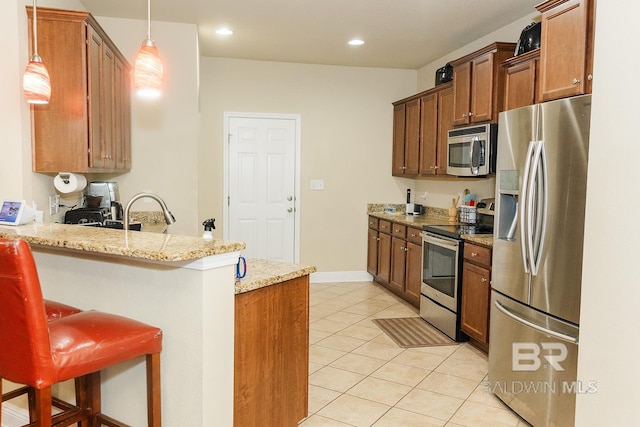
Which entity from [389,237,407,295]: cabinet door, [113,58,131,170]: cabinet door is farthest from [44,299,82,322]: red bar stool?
[389,237,407,295]: cabinet door

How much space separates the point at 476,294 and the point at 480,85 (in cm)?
180

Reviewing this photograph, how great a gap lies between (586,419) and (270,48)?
467 centimetres

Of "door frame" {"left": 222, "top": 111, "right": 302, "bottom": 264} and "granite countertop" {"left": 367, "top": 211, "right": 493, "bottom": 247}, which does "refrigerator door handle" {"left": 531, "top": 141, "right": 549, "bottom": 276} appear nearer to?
"granite countertop" {"left": 367, "top": 211, "right": 493, "bottom": 247}

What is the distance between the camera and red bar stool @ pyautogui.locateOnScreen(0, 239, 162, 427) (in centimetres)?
153

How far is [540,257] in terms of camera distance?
2.63 metres

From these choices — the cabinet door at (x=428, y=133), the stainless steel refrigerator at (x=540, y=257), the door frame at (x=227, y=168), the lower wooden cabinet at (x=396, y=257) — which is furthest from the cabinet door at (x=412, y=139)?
the stainless steel refrigerator at (x=540, y=257)

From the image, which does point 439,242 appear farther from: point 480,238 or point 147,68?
point 147,68

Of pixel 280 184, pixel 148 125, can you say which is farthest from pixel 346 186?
pixel 148 125

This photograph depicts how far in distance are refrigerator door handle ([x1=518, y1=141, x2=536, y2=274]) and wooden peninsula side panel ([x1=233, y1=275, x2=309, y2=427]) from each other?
4.19 ft

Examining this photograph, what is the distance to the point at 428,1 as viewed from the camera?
3.87 meters

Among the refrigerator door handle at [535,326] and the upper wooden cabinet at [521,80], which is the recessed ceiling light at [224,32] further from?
the refrigerator door handle at [535,326]

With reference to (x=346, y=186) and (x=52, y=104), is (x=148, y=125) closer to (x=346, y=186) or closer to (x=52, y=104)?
(x=52, y=104)

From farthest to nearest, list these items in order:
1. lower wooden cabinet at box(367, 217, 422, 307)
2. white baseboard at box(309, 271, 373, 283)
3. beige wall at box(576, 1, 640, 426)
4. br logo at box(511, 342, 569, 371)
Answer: white baseboard at box(309, 271, 373, 283) → lower wooden cabinet at box(367, 217, 422, 307) → br logo at box(511, 342, 569, 371) → beige wall at box(576, 1, 640, 426)

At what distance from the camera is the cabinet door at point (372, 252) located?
6.11 meters
